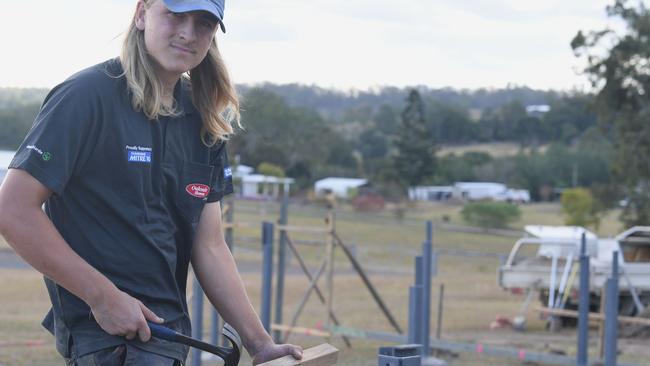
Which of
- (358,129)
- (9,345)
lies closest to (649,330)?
(9,345)

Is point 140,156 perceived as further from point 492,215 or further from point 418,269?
point 492,215

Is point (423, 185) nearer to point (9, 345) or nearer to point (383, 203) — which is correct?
point (383, 203)

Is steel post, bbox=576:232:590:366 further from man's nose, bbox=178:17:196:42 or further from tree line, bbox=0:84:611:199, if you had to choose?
tree line, bbox=0:84:611:199

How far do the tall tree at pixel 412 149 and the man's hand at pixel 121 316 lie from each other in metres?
67.6

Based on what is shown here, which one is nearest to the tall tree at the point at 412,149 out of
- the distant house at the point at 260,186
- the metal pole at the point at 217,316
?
the distant house at the point at 260,186

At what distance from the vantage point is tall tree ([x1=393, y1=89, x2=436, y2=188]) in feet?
232

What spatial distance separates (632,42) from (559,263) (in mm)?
12558

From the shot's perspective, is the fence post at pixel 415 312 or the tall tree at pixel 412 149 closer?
the fence post at pixel 415 312

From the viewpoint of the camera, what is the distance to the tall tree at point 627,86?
94.0 ft

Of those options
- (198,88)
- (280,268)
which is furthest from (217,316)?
(198,88)

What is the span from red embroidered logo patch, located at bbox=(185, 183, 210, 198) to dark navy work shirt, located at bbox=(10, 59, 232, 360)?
1.6 inches

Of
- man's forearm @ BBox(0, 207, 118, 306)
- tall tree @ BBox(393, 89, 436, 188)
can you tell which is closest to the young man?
man's forearm @ BBox(0, 207, 118, 306)

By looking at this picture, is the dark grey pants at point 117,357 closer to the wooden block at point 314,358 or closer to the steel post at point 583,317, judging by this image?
the wooden block at point 314,358

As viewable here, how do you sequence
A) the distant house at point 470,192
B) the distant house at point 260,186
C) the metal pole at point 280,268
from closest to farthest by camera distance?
the metal pole at point 280,268 < the distant house at point 260,186 < the distant house at point 470,192
